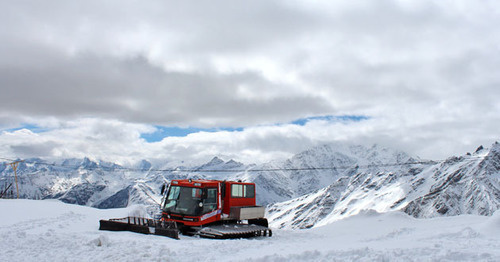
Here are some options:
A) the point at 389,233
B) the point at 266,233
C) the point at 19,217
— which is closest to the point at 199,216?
Result: the point at 266,233

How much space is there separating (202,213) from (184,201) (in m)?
1.43

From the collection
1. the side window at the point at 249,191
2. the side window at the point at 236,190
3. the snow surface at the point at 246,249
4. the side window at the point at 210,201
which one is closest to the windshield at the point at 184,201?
the side window at the point at 210,201

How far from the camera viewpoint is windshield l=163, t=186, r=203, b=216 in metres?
24.0

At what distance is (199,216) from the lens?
23.6 metres

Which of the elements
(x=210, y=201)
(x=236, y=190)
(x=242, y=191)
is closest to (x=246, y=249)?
(x=210, y=201)

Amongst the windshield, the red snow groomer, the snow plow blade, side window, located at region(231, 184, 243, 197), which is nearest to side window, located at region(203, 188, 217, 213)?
the red snow groomer

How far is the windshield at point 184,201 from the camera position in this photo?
2398 cm

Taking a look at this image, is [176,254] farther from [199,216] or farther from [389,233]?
[389,233]

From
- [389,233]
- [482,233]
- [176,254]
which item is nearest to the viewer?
[176,254]

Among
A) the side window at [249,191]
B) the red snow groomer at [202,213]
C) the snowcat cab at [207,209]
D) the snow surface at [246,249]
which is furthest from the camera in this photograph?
the side window at [249,191]

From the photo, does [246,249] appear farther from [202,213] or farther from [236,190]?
[236,190]

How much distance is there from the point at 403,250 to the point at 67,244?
39.5ft

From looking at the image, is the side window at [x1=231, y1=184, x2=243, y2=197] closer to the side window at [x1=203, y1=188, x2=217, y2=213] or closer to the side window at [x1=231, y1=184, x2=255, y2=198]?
the side window at [x1=231, y1=184, x2=255, y2=198]

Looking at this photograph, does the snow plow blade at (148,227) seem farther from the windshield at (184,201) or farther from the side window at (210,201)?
the side window at (210,201)
